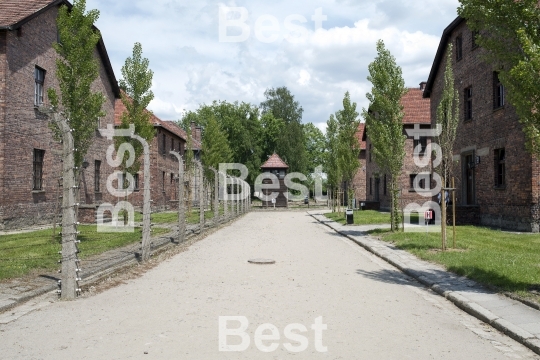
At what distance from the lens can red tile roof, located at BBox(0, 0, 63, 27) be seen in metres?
19.3

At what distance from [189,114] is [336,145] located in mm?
66244

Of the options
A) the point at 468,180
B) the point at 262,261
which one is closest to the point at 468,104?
the point at 468,180

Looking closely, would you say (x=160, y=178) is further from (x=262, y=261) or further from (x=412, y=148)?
(x=262, y=261)

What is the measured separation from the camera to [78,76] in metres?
15.0

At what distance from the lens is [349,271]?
10.7 m

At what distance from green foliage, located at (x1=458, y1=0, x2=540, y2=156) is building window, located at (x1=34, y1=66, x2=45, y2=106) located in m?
18.1

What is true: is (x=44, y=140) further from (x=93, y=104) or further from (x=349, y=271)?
(x=349, y=271)

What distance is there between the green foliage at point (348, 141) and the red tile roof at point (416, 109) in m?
5.65

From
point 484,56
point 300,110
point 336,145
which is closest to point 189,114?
point 300,110

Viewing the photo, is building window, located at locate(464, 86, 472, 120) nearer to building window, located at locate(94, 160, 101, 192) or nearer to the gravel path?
the gravel path

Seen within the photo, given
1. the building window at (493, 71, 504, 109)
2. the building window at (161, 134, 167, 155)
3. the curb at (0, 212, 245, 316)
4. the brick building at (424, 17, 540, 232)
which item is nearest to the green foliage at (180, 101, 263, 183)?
the building window at (161, 134, 167, 155)

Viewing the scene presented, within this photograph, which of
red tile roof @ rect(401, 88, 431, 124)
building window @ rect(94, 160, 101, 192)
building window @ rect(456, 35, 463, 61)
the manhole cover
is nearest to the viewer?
the manhole cover

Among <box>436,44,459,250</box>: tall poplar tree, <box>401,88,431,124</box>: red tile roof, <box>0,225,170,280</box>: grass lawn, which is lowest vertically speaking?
<box>0,225,170,280</box>: grass lawn

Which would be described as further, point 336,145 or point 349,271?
point 336,145
